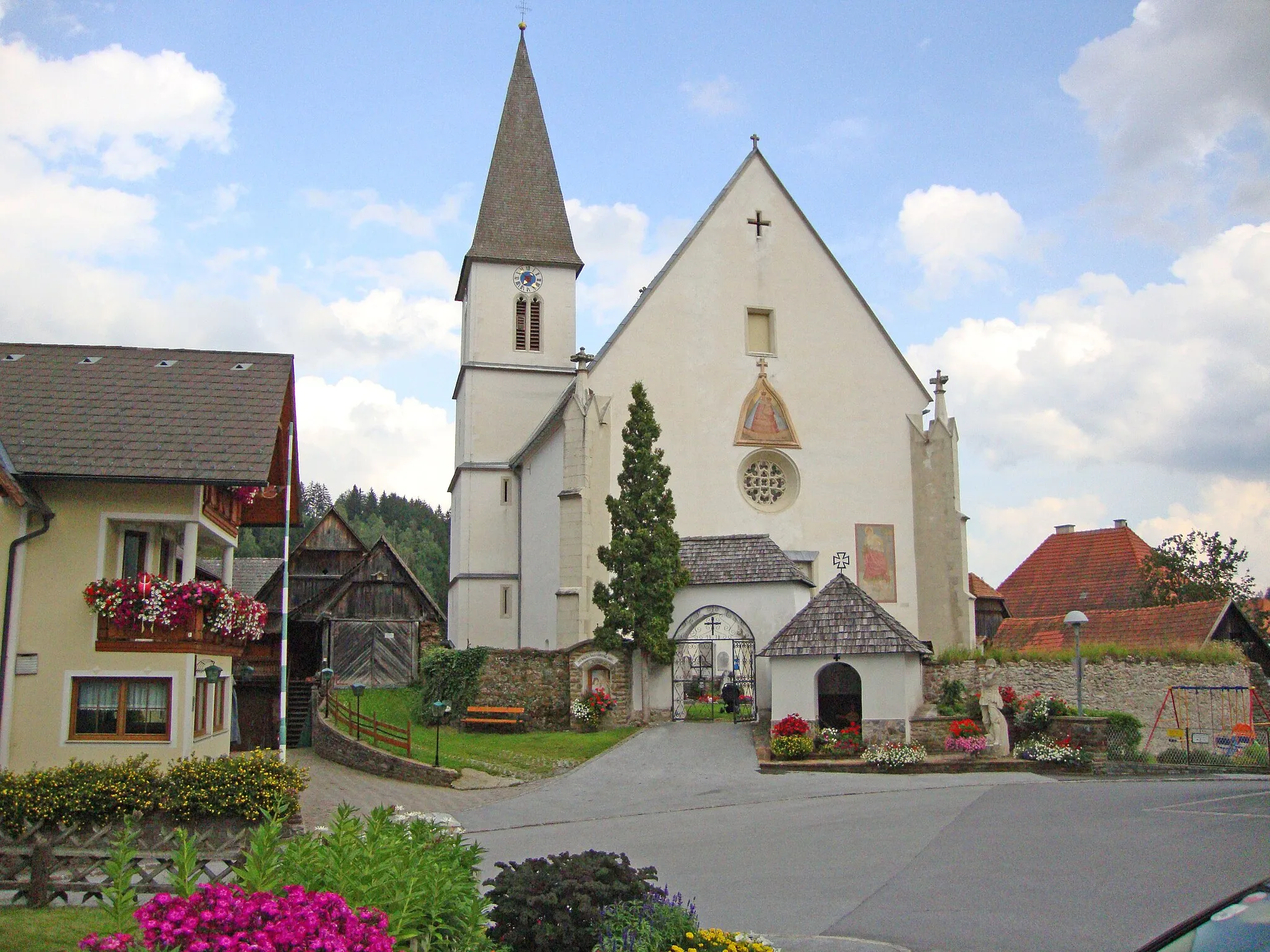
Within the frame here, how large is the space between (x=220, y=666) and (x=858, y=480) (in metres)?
20.6

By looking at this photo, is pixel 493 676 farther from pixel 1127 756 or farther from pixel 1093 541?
pixel 1093 541

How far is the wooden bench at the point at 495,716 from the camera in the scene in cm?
2809

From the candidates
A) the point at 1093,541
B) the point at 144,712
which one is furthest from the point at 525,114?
the point at 144,712

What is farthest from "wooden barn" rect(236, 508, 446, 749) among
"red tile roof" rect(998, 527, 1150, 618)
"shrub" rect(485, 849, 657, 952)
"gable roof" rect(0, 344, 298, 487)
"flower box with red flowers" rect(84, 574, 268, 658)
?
"shrub" rect(485, 849, 657, 952)

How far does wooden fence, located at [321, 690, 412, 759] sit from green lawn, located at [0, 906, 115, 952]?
474 inches

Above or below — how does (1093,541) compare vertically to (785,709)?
above

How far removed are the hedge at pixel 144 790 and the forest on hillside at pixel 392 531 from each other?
2332 inches

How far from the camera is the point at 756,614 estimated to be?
28922 mm

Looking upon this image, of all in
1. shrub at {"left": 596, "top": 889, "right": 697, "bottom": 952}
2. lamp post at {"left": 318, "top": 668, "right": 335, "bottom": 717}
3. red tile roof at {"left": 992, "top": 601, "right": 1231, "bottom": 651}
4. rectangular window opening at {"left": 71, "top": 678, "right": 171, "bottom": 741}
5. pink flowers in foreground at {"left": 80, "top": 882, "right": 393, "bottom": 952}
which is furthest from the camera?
red tile roof at {"left": 992, "top": 601, "right": 1231, "bottom": 651}

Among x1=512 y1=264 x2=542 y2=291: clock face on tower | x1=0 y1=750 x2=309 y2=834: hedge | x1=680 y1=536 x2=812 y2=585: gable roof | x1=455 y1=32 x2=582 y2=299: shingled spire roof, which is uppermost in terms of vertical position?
x1=455 y1=32 x2=582 y2=299: shingled spire roof

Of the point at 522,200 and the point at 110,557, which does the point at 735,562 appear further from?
the point at 522,200

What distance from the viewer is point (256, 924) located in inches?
210

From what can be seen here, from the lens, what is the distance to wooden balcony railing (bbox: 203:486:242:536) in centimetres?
2011

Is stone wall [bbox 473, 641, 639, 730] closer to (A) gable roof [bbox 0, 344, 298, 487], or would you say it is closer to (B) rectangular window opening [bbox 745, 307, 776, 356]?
(A) gable roof [bbox 0, 344, 298, 487]
